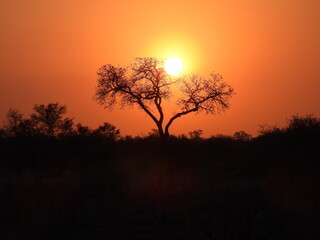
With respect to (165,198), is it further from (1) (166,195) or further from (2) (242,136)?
(2) (242,136)

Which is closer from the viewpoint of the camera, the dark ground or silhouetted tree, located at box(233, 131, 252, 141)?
the dark ground

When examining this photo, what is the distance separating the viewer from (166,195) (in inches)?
762

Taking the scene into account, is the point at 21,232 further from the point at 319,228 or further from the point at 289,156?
the point at 289,156

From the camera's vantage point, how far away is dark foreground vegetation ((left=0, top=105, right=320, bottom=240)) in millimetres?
15312

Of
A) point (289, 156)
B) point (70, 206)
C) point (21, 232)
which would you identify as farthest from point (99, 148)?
point (21, 232)

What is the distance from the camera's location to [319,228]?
50.4 ft

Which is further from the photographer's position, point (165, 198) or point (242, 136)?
point (242, 136)

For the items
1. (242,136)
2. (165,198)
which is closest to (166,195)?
(165,198)

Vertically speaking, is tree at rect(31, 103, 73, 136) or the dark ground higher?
tree at rect(31, 103, 73, 136)

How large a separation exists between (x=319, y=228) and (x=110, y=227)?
564 centimetres

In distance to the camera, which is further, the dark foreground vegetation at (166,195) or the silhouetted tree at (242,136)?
the silhouetted tree at (242,136)

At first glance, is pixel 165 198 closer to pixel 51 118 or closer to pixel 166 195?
pixel 166 195

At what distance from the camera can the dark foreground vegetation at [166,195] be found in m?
15.3

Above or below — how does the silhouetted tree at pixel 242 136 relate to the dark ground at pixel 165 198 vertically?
above
